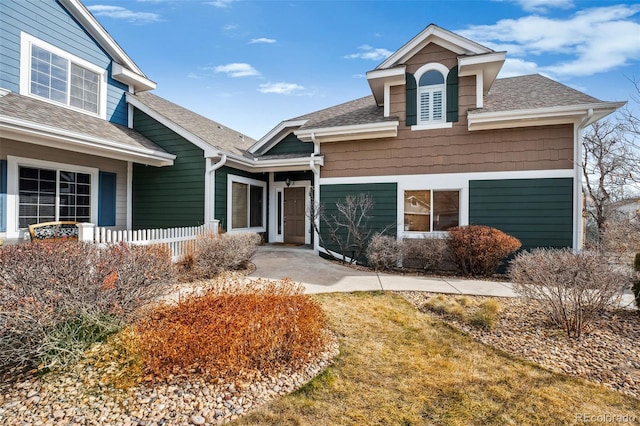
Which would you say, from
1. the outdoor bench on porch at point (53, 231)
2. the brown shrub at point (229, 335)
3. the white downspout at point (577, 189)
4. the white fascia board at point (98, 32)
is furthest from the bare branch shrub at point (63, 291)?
the white downspout at point (577, 189)

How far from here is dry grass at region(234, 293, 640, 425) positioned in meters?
2.45

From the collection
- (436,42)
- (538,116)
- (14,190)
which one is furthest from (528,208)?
(14,190)

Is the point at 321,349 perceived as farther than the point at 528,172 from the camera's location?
No

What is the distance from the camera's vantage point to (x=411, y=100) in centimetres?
916

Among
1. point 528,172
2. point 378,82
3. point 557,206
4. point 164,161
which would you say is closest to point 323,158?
point 378,82

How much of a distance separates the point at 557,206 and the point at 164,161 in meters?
11.6

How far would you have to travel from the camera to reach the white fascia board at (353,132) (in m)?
8.91

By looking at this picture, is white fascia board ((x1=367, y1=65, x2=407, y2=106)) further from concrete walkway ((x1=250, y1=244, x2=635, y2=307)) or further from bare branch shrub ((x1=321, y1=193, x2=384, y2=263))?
concrete walkway ((x1=250, y1=244, x2=635, y2=307))

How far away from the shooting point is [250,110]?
49.2 ft

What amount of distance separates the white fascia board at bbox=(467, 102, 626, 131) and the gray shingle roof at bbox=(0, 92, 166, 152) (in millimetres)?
9686

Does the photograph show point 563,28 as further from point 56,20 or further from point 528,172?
point 56,20

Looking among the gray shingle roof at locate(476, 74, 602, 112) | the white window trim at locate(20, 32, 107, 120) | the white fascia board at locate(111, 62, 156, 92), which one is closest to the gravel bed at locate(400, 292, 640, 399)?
the gray shingle roof at locate(476, 74, 602, 112)

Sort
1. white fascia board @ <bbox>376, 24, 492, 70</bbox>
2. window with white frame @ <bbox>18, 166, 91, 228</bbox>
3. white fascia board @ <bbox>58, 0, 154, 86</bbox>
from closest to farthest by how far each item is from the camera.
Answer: window with white frame @ <bbox>18, 166, 91, 228</bbox> < white fascia board @ <bbox>376, 24, 492, 70</bbox> < white fascia board @ <bbox>58, 0, 154, 86</bbox>

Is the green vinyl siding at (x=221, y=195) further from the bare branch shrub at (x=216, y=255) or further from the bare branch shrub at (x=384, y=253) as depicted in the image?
the bare branch shrub at (x=384, y=253)
